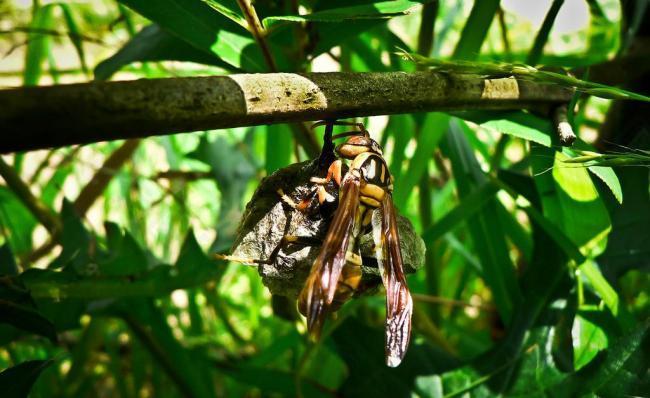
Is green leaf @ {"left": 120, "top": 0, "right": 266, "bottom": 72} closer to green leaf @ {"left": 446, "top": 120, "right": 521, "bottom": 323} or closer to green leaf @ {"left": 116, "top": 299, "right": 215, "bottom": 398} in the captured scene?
green leaf @ {"left": 446, "top": 120, "right": 521, "bottom": 323}

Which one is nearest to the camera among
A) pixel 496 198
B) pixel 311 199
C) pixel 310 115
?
pixel 310 115

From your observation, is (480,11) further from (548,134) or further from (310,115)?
(310,115)

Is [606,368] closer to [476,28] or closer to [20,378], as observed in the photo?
[476,28]

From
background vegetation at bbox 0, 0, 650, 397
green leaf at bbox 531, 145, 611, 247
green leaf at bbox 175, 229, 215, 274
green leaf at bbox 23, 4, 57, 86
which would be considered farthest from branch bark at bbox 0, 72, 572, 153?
green leaf at bbox 23, 4, 57, 86

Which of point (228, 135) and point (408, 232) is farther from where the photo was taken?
point (228, 135)

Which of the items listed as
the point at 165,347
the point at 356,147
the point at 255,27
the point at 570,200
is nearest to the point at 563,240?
the point at 570,200

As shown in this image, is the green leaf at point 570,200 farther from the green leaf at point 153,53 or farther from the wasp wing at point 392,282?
the green leaf at point 153,53

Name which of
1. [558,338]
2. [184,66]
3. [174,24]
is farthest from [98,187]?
[558,338]
